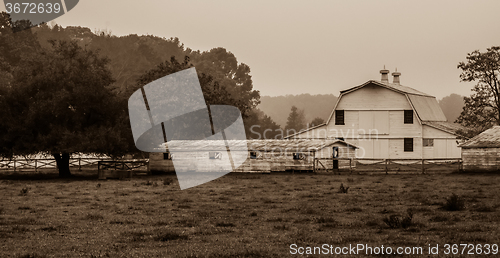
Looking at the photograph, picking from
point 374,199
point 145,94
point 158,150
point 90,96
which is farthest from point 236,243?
point 145,94

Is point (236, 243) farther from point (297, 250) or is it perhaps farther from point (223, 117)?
point (223, 117)

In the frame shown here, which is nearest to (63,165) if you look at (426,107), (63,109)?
(63,109)

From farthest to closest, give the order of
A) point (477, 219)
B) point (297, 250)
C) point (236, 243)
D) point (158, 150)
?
point (158, 150) → point (477, 219) → point (236, 243) → point (297, 250)

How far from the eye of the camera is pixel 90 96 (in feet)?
131

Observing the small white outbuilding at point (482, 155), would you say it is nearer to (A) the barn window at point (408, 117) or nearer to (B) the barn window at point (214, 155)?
(A) the barn window at point (408, 117)

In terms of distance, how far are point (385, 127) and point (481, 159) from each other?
1640 cm

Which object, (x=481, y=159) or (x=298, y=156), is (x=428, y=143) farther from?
(x=298, y=156)

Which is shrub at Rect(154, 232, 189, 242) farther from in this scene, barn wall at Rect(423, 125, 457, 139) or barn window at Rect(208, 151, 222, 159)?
barn wall at Rect(423, 125, 457, 139)

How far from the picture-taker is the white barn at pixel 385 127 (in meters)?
54.0

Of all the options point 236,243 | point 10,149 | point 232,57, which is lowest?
point 236,243

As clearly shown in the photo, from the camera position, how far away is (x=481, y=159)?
3972cm

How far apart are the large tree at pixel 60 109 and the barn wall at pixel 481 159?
25316mm

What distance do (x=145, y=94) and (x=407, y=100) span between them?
26.8m

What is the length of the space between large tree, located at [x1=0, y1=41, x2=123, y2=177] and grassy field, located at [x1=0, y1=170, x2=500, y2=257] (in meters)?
12.7
